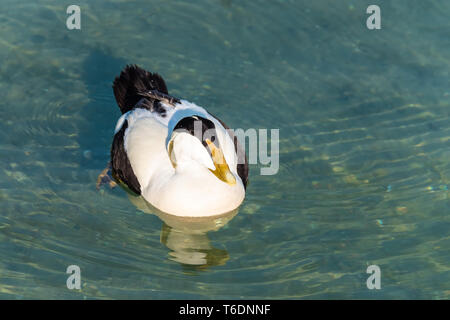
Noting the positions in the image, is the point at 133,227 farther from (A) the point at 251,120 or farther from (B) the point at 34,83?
(B) the point at 34,83

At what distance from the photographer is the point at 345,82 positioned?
313 inches

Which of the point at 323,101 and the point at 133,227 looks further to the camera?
the point at 323,101

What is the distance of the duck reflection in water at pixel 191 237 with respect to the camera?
235 inches

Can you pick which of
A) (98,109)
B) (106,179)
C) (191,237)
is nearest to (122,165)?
(106,179)

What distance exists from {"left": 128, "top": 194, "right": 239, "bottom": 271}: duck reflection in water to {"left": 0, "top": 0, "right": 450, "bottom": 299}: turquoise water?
0.05 ft

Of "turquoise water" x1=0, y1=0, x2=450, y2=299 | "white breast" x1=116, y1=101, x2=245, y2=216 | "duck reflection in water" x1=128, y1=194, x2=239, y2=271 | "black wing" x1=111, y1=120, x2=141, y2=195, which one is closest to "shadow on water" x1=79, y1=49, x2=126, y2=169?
"turquoise water" x1=0, y1=0, x2=450, y2=299

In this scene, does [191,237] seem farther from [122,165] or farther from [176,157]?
[122,165]

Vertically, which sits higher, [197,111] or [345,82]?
[345,82]

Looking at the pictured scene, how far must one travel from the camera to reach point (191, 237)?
6.32 meters

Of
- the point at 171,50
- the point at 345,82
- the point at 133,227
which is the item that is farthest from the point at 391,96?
the point at 133,227

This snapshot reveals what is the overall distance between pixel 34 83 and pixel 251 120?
7.87ft

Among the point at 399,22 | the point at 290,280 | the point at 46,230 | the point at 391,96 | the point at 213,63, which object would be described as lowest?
the point at 290,280

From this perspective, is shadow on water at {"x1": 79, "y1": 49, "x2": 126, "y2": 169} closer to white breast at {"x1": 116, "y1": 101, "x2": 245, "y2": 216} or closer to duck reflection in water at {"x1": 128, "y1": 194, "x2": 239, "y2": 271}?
white breast at {"x1": 116, "y1": 101, "x2": 245, "y2": 216}

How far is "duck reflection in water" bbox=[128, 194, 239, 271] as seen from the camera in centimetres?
598
